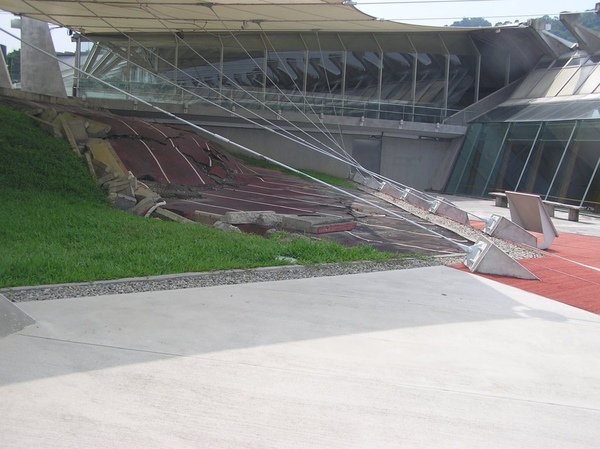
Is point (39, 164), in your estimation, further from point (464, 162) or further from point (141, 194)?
point (464, 162)

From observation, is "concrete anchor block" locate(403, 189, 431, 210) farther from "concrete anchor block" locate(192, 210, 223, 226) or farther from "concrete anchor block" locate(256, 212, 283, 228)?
"concrete anchor block" locate(192, 210, 223, 226)

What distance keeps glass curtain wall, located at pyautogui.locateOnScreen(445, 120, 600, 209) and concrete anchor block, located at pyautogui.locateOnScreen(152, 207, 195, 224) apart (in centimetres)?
1661

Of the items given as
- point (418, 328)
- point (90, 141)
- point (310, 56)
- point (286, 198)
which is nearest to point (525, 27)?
point (310, 56)

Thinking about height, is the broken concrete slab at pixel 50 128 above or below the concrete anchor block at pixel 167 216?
above

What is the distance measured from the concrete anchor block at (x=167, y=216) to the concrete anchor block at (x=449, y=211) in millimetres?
7610

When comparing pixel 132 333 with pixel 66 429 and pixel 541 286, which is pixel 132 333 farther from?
pixel 541 286

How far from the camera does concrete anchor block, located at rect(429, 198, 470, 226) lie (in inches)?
646

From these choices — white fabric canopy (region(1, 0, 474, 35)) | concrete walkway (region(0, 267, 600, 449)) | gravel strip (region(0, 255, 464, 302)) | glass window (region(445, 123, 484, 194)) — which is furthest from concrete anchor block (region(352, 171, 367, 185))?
concrete walkway (region(0, 267, 600, 449))

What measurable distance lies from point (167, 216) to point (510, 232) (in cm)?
708

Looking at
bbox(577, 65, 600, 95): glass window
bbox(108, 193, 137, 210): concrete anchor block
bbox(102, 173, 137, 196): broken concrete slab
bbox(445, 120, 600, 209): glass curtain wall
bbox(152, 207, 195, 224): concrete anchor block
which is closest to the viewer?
bbox(152, 207, 195, 224): concrete anchor block

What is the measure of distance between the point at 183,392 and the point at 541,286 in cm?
624

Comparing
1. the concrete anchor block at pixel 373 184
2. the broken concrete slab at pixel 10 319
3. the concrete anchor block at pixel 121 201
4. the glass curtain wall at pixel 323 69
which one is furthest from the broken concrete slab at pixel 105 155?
the glass curtain wall at pixel 323 69

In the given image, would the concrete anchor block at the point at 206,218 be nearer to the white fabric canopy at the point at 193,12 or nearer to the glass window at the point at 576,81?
the white fabric canopy at the point at 193,12

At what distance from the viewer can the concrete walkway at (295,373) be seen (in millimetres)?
3857
